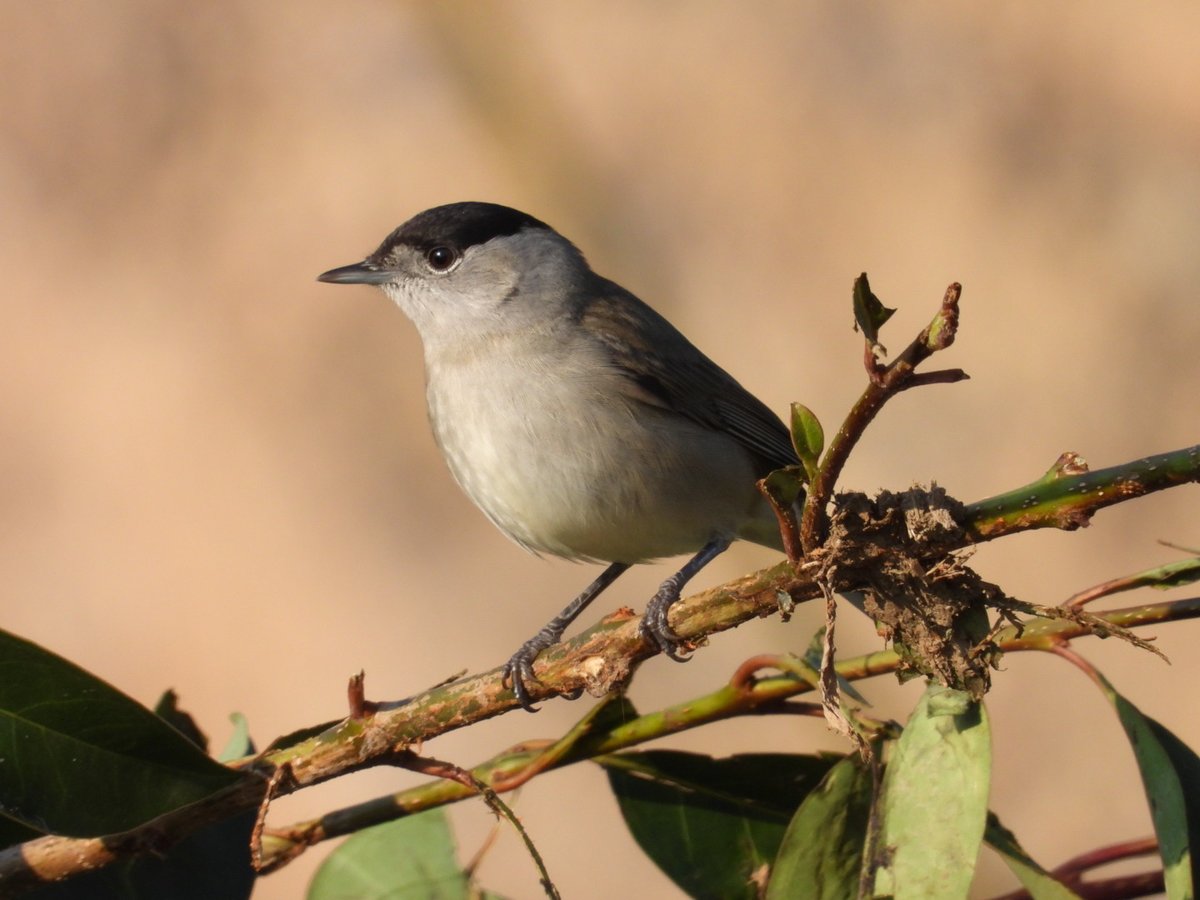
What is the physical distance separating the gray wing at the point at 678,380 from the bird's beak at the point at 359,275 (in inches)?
24.4

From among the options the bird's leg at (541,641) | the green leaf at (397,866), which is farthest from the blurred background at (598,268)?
the green leaf at (397,866)

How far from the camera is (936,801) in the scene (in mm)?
1626

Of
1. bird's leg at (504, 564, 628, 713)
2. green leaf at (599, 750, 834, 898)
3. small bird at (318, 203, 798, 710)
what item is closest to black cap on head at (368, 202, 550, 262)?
small bird at (318, 203, 798, 710)

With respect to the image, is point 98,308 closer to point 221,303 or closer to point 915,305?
point 221,303

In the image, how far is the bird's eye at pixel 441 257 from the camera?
3854 millimetres

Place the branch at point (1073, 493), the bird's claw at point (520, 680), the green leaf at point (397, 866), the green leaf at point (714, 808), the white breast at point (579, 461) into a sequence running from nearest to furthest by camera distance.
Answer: the branch at point (1073, 493) < the bird's claw at point (520, 680) < the green leaf at point (714, 808) < the green leaf at point (397, 866) < the white breast at point (579, 461)

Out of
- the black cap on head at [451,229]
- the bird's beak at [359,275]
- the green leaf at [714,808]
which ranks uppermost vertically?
the black cap on head at [451,229]

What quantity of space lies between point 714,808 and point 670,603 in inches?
15.1

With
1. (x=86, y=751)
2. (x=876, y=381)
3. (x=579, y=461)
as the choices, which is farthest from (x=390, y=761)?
(x=579, y=461)

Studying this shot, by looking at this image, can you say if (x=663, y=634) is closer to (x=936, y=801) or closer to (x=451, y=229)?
(x=936, y=801)

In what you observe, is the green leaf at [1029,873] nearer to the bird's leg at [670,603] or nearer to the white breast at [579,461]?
the bird's leg at [670,603]

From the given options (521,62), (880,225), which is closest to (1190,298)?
(880,225)

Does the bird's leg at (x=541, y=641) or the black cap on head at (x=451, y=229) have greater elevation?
the black cap on head at (x=451, y=229)

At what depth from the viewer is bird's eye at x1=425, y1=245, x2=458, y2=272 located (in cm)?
385
